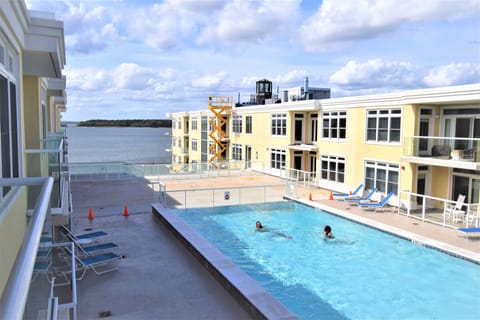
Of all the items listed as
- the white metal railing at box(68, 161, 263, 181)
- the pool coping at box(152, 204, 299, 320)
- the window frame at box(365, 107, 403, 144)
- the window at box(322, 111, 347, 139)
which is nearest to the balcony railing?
the window frame at box(365, 107, 403, 144)

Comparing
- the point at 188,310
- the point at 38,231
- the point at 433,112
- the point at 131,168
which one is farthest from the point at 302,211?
the point at 38,231

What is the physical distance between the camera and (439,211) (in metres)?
17.9

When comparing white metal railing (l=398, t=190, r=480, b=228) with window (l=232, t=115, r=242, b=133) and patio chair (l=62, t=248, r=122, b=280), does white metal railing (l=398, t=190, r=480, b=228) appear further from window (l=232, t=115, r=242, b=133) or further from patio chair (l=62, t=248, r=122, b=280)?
window (l=232, t=115, r=242, b=133)

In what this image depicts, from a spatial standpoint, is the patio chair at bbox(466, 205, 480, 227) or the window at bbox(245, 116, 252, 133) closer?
the patio chair at bbox(466, 205, 480, 227)

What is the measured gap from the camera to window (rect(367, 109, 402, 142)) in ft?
64.2

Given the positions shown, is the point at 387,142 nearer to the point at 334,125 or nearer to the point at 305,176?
the point at 334,125

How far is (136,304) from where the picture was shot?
8.12 meters

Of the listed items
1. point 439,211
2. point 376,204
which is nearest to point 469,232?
point 439,211

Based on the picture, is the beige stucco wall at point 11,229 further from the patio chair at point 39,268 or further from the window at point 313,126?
the window at point 313,126

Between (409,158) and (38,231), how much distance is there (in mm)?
18764

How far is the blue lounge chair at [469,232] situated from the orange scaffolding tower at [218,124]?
27.2m

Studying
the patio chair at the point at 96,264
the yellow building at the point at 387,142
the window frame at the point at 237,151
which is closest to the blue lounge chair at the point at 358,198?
the yellow building at the point at 387,142

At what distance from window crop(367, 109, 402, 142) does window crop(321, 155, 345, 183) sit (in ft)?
9.81

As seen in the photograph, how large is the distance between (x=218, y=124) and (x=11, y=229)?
35340 millimetres
